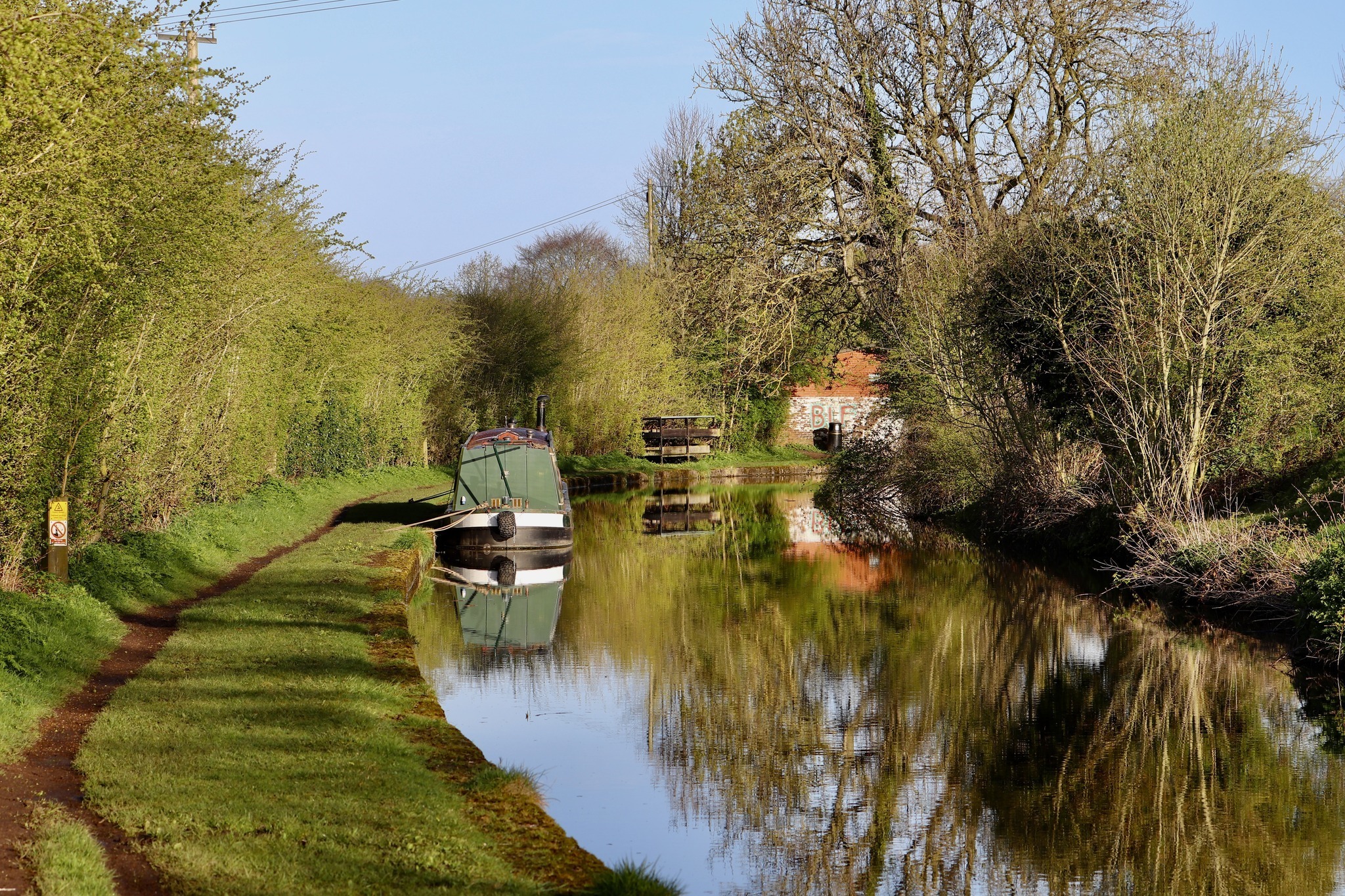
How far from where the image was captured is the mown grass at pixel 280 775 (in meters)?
5.65

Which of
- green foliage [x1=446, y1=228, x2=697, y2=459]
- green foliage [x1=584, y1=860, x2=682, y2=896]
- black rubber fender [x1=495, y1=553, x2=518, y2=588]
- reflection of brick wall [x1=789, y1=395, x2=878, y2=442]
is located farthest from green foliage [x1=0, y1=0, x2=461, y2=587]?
reflection of brick wall [x1=789, y1=395, x2=878, y2=442]

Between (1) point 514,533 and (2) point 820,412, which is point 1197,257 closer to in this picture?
(1) point 514,533

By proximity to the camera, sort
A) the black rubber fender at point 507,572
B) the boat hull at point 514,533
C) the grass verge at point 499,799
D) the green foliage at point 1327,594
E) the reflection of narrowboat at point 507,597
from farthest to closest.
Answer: the boat hull at point 514,533
the black rubber fender at point 507,572
the reflection of narrowboat at point 507,597
the green foliage at point 1327,594
the grass verge at point 499,799

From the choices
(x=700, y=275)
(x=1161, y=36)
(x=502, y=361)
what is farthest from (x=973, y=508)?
(x=502, y=361)

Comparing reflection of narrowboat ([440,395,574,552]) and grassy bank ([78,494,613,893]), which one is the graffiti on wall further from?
grassy bank ([78,494,613,893])

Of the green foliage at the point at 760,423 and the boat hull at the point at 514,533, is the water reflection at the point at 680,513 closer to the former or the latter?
the boat hull at the point at 514,533

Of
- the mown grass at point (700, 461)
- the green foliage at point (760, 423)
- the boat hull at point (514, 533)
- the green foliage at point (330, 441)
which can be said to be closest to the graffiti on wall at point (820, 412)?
the green foliage at point (760, 423)

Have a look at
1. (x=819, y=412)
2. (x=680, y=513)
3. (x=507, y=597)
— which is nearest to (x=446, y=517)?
(x=507, y=597)

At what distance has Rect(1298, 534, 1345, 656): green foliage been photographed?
11.7m

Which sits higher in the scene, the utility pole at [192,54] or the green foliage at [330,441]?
the utility pole at [192,54]

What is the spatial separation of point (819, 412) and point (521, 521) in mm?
34718

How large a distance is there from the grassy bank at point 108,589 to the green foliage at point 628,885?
12.3 feet

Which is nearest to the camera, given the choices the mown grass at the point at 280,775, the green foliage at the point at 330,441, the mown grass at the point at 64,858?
the mown grass at the point at 64,858

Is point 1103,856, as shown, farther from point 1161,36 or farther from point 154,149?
point 1161,36
